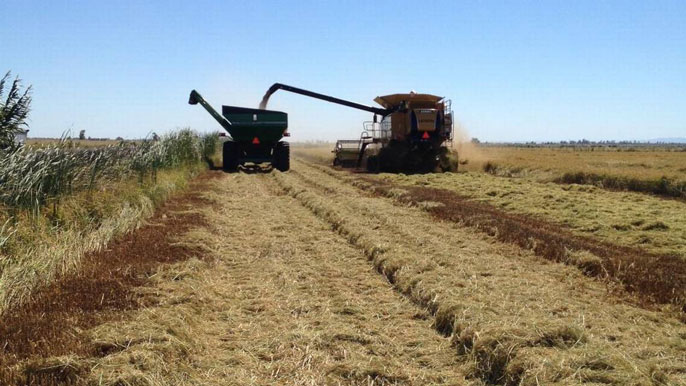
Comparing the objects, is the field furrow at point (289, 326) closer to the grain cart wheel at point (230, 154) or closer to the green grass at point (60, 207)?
the green grass at point (60, 207)

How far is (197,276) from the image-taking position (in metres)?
7.05

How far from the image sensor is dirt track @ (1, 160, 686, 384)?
4.23 meters

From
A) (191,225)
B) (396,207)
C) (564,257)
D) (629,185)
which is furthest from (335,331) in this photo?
(629,185)

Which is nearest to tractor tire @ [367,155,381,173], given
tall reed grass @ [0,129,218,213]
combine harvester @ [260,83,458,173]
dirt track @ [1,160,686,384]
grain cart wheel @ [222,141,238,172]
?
combine harvester @ [260,83,458,173]

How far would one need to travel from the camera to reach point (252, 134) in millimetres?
25438

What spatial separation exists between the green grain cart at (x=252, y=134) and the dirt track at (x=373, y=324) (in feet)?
53.3

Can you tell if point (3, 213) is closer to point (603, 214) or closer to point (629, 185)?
point (603, 214)

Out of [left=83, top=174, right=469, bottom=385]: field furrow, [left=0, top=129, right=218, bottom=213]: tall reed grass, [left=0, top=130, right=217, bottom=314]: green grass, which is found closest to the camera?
[left=83, top=174, right=469, bottom=385]: field furrow

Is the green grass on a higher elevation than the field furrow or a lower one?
higher

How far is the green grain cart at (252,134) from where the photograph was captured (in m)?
24.9

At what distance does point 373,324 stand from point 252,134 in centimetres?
2079

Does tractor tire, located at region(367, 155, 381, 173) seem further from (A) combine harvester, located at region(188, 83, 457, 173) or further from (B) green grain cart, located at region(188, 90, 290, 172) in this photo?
(B) green grain cart, located at region(188, 90, 290, 172)

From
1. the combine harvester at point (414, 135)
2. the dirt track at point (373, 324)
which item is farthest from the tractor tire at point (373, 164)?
the dirt track at point (373, 324)

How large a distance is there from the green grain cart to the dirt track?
16.3 m
